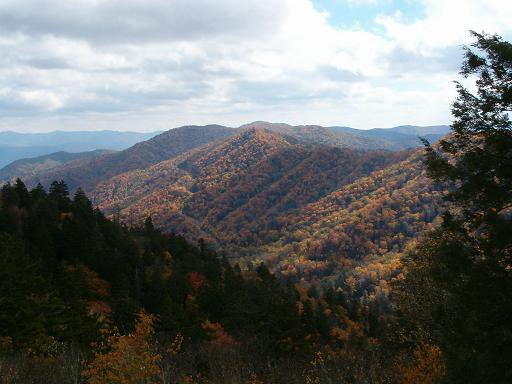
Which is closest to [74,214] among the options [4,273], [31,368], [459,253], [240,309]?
[240,309]

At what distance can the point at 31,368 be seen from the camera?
21.5 m

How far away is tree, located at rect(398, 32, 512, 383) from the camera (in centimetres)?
1484

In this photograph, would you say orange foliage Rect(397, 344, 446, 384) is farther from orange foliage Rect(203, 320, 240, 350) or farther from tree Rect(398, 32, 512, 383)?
orange foliage Rect(203, 320, 240, 350)

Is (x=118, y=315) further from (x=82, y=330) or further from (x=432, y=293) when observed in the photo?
(x=432, y=293)

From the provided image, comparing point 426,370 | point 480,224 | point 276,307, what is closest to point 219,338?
point 276,307

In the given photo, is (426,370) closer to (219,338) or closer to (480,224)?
(480,224)

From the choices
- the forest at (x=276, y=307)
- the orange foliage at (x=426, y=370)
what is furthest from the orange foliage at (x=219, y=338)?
the orange foliage at (x=426, y=370)

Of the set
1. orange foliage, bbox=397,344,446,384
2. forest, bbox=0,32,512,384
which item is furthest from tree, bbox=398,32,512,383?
orange foliage, bbox=397,344,446,384

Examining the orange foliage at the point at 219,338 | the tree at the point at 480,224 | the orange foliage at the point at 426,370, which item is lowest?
the orange foliage at the point at 219,338

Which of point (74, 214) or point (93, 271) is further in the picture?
point (74, 214)

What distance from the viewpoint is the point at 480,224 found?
17266 millimetres

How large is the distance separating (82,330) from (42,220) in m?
43.1

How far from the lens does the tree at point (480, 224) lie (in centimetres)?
1484

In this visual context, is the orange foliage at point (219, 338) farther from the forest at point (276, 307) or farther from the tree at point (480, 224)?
the tree at point (480, 224)
